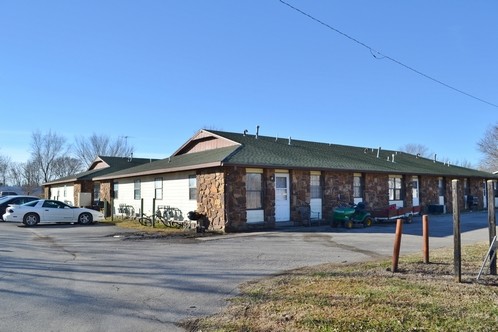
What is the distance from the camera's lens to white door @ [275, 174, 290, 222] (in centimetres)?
1885

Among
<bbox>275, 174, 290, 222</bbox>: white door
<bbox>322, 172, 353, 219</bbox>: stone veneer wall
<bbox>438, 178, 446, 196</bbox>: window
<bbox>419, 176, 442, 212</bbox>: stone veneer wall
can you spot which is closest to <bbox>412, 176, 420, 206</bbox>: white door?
<bbox>419, 176, 442, 212</bbox>: stone veneer wall

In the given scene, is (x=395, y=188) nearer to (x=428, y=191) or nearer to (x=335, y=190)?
(x=428, y=191)

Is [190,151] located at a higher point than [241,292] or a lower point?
higher

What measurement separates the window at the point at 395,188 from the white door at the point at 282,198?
868 cm

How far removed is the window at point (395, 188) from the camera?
986 inches

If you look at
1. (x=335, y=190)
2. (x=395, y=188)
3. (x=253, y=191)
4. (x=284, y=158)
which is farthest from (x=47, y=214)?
(x=395, y=188)

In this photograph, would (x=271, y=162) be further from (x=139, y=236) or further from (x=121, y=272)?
(x=121, y=272)

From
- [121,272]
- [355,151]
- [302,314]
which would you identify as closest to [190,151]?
[355,151]

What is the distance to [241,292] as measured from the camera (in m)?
7.00

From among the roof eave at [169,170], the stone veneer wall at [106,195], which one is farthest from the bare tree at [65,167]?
the roof eave at [169,170]

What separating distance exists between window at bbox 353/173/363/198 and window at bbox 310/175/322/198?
2.70m

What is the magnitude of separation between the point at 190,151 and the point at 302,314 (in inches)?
784

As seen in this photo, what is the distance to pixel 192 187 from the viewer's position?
19.4 m

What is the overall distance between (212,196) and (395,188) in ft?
41.9
